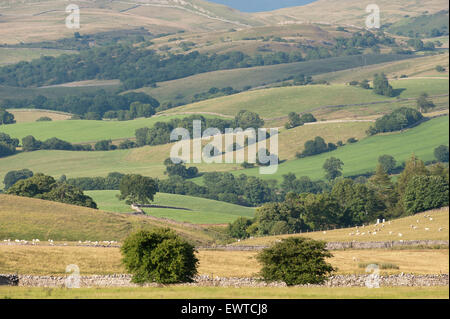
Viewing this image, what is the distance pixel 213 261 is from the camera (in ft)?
252

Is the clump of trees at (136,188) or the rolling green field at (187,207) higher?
the clump of trees at (136,188)

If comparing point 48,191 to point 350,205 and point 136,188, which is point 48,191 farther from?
point 350,205

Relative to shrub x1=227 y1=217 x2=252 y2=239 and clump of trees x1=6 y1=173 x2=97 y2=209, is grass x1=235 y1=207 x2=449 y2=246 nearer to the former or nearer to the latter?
shrub x1=227 y1=217 x2=252 y2=239

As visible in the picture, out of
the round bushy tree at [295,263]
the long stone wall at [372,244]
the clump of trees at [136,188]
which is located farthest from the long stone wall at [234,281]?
the clump of trees at [136,188]

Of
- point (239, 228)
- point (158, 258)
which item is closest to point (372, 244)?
point (158, 258)

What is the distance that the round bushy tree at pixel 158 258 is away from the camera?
58.0m

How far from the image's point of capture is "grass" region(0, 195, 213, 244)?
10150 cm

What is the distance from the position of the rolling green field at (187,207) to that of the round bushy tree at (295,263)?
82460 mm

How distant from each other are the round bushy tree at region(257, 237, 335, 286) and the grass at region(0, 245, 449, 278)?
11.9 ft

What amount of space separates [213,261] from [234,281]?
1726 centimetres

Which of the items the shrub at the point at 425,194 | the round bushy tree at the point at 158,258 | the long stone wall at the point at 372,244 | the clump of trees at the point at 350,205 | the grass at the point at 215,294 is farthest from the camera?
the clump of trees at the point at 350,205

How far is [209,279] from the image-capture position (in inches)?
2375

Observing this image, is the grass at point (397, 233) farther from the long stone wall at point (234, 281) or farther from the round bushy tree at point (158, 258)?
the round bushy tree at point (158, 258)

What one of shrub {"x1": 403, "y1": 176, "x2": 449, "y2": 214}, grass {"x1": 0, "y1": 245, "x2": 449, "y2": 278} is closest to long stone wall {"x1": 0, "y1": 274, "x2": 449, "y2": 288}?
grass {"x1": 0, "y1": 245, "x2": 449, "y2": 278}
